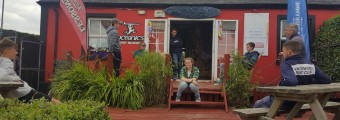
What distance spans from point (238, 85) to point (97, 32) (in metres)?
4.96

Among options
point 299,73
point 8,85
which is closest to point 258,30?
point 299,73

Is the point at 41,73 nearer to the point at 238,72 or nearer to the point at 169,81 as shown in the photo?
the point at 169,81

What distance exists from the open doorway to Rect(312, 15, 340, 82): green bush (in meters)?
3.21

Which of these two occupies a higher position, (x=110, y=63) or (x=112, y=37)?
(x=112, y=37)

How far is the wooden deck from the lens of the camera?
19.0ft

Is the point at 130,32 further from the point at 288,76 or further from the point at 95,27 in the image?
the point at 288,76

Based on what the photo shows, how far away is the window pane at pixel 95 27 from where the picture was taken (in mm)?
10305

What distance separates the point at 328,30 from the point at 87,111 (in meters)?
7.78

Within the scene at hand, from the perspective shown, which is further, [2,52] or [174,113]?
[174,113]

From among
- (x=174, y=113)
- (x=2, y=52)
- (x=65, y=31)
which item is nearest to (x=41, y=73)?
(x=65, y=31)

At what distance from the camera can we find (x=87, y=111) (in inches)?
117

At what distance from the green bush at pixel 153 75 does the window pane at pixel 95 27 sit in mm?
3623

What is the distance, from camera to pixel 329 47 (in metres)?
8.60

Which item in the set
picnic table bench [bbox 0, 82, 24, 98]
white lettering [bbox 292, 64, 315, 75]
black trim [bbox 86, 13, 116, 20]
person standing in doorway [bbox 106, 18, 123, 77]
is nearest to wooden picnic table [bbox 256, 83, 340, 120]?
white lettering [bbox 292, 64, 315, 75]
